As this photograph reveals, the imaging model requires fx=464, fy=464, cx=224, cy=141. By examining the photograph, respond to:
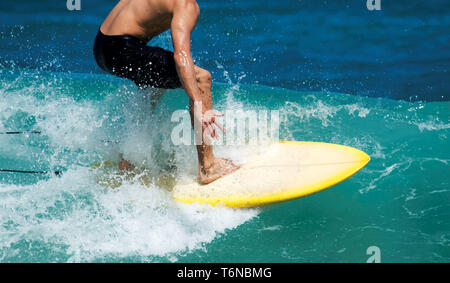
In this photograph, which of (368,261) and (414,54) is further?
(414,54)

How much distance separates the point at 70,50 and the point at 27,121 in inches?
84.5

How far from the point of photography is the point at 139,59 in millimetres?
2885

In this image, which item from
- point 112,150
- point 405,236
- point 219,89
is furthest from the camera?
point 219,89

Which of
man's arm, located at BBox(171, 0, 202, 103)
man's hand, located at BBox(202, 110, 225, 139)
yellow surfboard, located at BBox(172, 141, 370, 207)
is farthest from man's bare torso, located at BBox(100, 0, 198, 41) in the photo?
yellow surfboard, located at BBox(172, 141, 370, 207)

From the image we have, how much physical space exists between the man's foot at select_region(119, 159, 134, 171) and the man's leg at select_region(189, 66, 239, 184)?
0.55 metres

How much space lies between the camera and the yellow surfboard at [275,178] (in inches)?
108

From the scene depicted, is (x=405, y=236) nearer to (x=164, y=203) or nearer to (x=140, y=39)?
(x=164, y=203)

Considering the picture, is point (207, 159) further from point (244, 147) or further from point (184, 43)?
point (184, 43)

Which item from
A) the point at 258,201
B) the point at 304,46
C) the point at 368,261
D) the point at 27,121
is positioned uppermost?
the point at 304,46

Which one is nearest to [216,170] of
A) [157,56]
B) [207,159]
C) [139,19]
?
[207,159]

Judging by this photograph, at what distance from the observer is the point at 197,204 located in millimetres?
2777

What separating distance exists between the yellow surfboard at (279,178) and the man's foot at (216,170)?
0.10 ft

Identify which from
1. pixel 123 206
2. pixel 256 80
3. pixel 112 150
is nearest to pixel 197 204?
pixel 123 206

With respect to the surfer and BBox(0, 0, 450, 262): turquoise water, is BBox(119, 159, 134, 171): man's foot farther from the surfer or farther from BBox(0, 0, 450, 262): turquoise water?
the surfer
